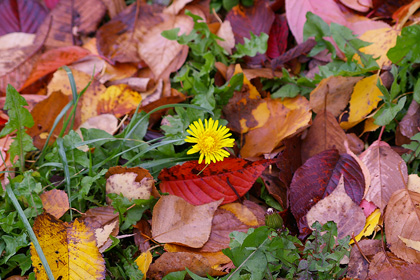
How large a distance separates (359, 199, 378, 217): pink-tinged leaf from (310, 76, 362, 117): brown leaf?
0.37 metres

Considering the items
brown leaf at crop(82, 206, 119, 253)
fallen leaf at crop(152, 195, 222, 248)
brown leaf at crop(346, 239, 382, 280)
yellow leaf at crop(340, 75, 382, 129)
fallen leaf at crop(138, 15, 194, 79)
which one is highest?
fallen leaf at crop(138, 15, 194, 79)

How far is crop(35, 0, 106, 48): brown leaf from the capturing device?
1.92m

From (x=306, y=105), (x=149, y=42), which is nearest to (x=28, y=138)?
(x=149, y=42)

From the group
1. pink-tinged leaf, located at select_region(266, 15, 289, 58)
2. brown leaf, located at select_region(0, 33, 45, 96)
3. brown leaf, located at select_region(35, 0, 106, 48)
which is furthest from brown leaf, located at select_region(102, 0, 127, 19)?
pink-tinged leaf, located at select_region(266, 15, 289, 58)

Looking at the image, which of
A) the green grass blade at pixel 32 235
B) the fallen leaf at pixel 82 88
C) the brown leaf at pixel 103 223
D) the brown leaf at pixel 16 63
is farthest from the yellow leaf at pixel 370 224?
the brown leaf at pixel 16 63

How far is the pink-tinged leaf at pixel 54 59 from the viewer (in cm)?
176

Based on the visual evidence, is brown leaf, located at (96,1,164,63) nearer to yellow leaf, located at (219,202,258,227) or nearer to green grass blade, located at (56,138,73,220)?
green grass blade, located at (56,138,73,220)

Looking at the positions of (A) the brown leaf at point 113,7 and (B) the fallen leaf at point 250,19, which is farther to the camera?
(A) the brown leaf at point 113,7

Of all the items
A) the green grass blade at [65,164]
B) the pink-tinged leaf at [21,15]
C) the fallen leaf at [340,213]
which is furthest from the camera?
the pink-tinged leaf at [21,15]

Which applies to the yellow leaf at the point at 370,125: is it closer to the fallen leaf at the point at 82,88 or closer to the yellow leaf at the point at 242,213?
the yellow leaf at the point at 242,213

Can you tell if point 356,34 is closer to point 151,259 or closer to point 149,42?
point 149,42

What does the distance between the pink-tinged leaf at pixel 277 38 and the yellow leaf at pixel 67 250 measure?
107 centimetres

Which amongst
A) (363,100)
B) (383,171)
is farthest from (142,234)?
(363,100)

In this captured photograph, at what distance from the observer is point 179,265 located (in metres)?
1.19
